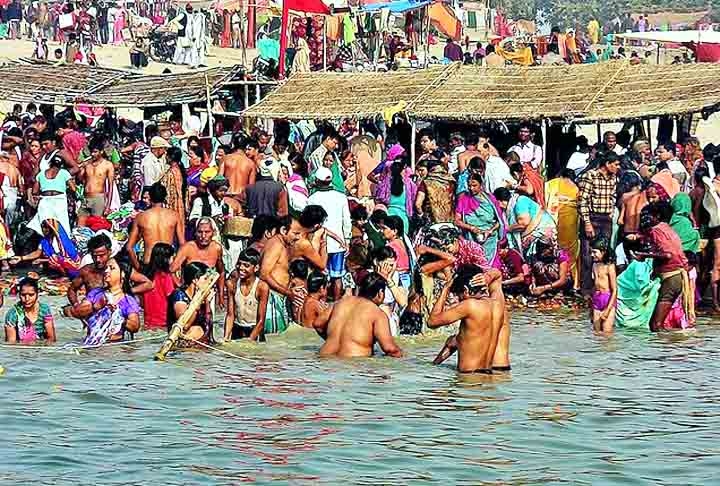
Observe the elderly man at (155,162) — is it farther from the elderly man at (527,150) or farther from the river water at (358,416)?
the river water at (358,416)

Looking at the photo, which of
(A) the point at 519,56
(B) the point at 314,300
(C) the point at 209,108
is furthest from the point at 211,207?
(A) the point at 519,56

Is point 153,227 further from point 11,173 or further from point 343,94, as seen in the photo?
point 343,94

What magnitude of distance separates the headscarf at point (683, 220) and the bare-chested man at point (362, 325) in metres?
3.46

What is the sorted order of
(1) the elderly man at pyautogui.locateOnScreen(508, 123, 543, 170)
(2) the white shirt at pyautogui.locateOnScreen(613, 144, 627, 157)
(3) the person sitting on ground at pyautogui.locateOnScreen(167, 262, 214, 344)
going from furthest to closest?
(1) the elderly man at pyautogui.locateOnScreen(508, 123, 543, 170) < (2) the white shirt at pyautogui.locateOnScreen(613, 144, 627, 157) < (3) the person sitting on ground at pyautogui.locateOnScreen(167, 262, 214, 344)

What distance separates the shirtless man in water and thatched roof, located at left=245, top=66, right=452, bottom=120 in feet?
26.2

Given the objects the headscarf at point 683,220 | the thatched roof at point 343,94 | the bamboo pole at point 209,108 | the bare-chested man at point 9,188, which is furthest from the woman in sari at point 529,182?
the bamboo pole at point 209,108

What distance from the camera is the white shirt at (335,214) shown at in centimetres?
1405

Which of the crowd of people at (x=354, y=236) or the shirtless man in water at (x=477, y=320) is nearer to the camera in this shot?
the shirtless man in water at (x=477, y=320)

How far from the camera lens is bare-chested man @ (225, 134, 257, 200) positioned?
635 inches

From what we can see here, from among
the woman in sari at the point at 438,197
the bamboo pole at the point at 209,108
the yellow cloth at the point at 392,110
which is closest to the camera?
the woman in sari at the point at 438,197

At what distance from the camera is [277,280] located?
40.4 ft

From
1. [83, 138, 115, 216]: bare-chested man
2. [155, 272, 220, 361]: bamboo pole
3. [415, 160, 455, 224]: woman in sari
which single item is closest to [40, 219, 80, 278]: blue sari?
[83, 138, 115, 216]: bare-chested man

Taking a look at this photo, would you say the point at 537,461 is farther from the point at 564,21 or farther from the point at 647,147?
the point at 564,21

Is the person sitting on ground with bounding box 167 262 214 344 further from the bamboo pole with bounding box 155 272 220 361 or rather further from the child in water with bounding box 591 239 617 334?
the child in water with bounding box 591 239 617 334
